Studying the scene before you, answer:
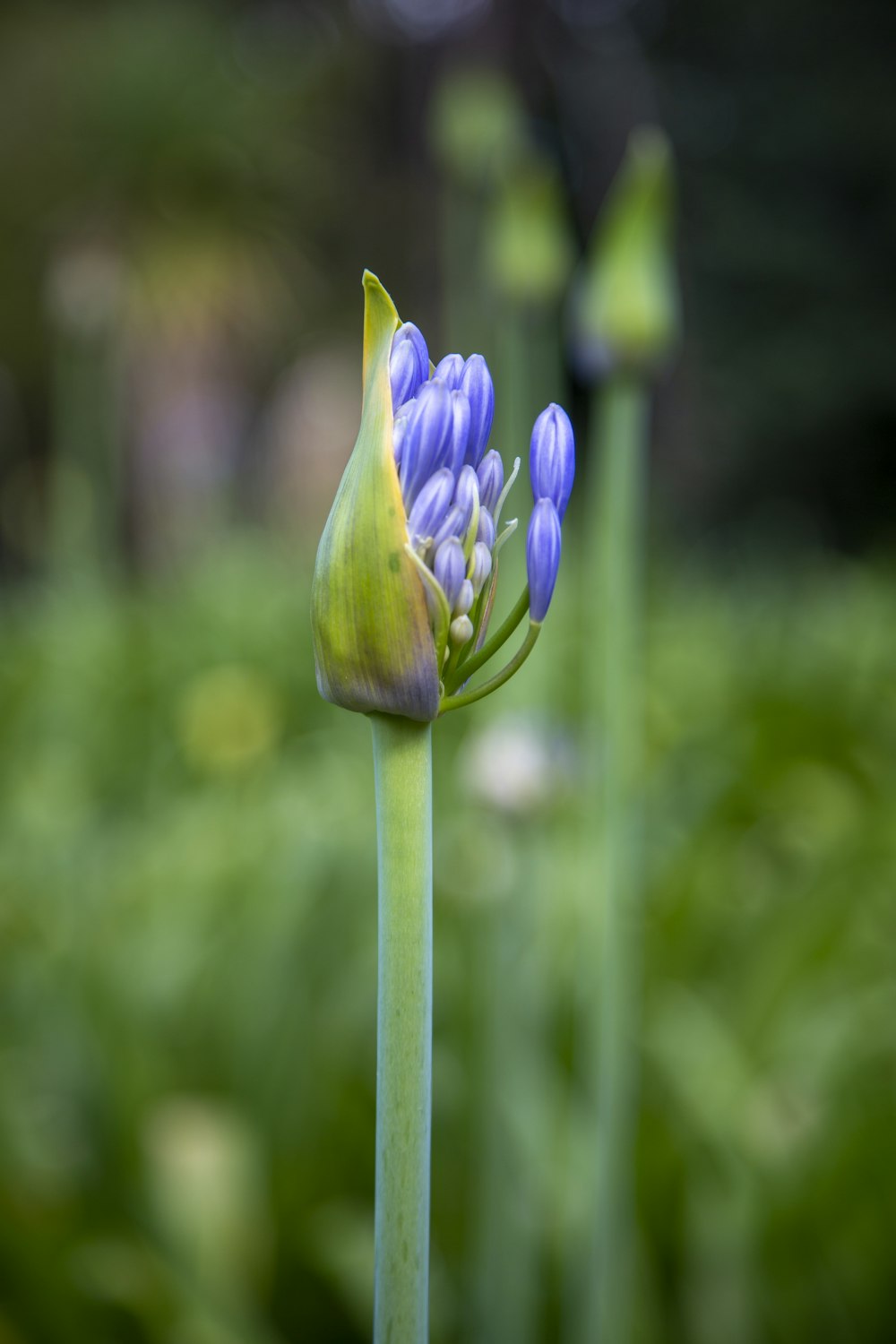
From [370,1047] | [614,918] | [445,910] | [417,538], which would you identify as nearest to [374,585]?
[417,538]

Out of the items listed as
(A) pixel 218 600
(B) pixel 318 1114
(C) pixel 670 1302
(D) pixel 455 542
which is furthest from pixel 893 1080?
(A) pixel 218 600

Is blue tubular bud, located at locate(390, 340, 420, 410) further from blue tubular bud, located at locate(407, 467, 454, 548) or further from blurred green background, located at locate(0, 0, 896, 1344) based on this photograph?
blurred green background, located at locate(0, 0, 896, 1344)

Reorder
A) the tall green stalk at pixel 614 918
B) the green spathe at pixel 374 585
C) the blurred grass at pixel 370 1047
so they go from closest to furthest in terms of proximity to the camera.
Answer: the green spathe at pixel 374 585 → the tall green stalk at pixel 614 918 → the blurred grass at pixel 370 1047

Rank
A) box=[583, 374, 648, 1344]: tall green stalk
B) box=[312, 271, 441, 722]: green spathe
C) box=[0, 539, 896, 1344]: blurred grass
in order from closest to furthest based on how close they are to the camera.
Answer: box=[312, 271, 441, 722]: green spathe, box=[583, 374, 648, 1344]: tall green stalk, box=[0, 539, 896, 1344]: blurred grass

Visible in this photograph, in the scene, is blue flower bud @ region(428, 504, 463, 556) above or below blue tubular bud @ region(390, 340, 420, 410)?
below

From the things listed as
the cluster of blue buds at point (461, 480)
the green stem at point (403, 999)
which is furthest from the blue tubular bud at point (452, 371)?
the green stem at point (403, 999)

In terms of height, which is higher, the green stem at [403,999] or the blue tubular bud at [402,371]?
the blue tubular bud at [402,371]

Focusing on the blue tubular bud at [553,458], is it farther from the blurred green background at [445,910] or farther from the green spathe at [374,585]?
the blurred green background at [445,910]

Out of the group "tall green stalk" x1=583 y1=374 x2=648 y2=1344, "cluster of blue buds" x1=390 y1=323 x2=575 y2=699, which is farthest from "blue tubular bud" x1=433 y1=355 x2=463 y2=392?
"tall green stalk" x1=583 y1=374 x2=648 y2=1344
